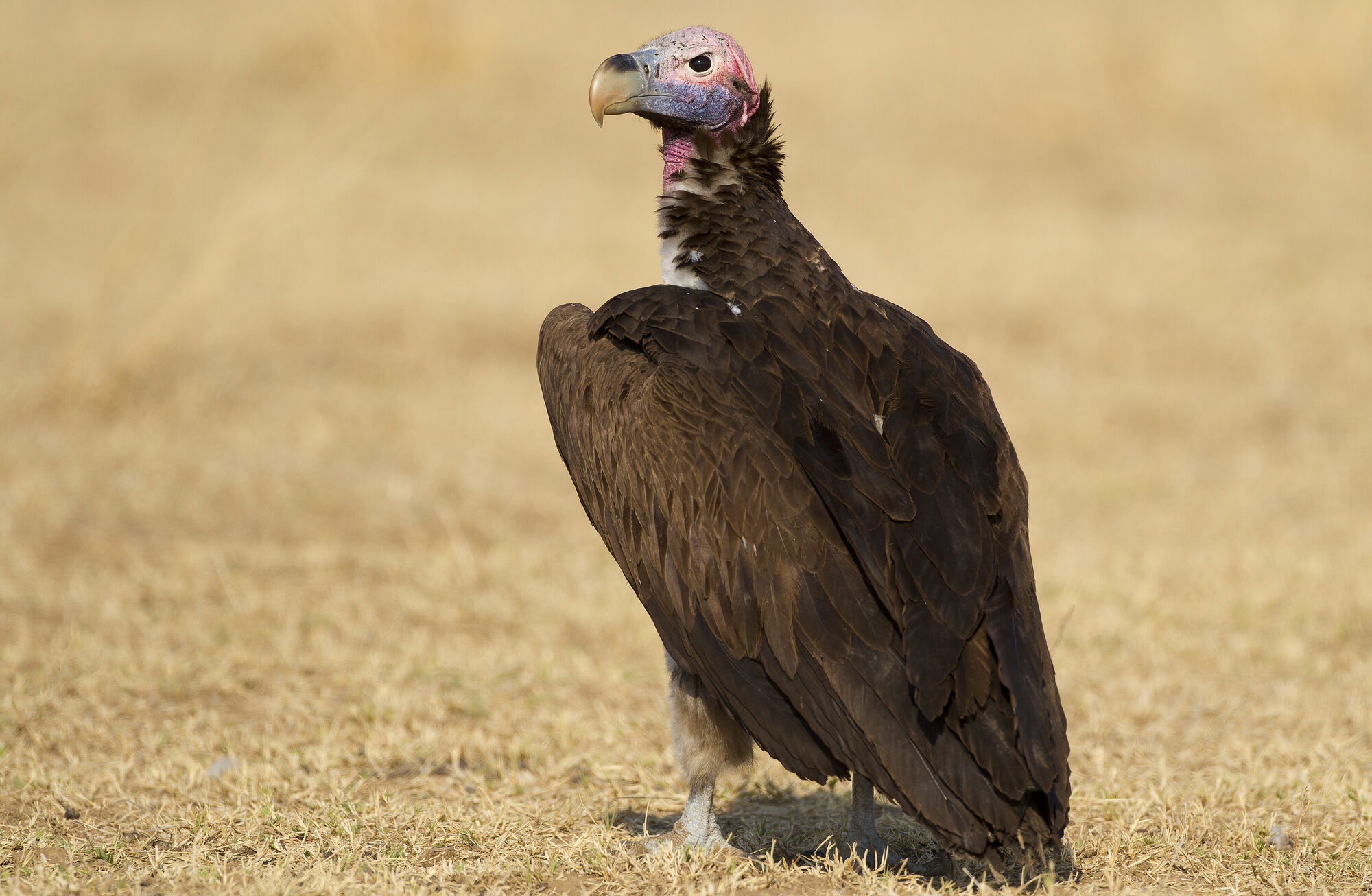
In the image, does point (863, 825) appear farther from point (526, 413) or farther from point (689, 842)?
point (526, 413)

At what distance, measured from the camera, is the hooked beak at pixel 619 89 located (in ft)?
14.0

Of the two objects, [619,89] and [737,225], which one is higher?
[619,89]

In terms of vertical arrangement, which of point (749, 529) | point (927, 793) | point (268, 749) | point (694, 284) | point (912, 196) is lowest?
point (268, 749)

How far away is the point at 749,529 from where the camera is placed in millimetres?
3424

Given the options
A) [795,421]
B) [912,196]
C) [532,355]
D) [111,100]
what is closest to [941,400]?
[795,421]

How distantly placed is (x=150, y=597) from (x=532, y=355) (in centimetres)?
449

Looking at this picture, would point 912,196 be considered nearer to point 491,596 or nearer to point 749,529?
point 491,596

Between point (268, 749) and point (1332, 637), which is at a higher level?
point (1332, 637)

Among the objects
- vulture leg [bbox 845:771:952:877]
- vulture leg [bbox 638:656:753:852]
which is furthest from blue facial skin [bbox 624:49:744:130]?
vulture leg [bbox 845:771:952:877]

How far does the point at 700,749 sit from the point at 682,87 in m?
1.89

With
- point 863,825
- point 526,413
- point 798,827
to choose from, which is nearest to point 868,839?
point 863,825

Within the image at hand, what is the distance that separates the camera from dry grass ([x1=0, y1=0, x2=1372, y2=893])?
172 inches

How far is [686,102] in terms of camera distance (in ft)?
14.1

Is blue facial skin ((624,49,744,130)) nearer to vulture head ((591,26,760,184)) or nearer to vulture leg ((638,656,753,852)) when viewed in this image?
vulture head ((591,26,760,184))
